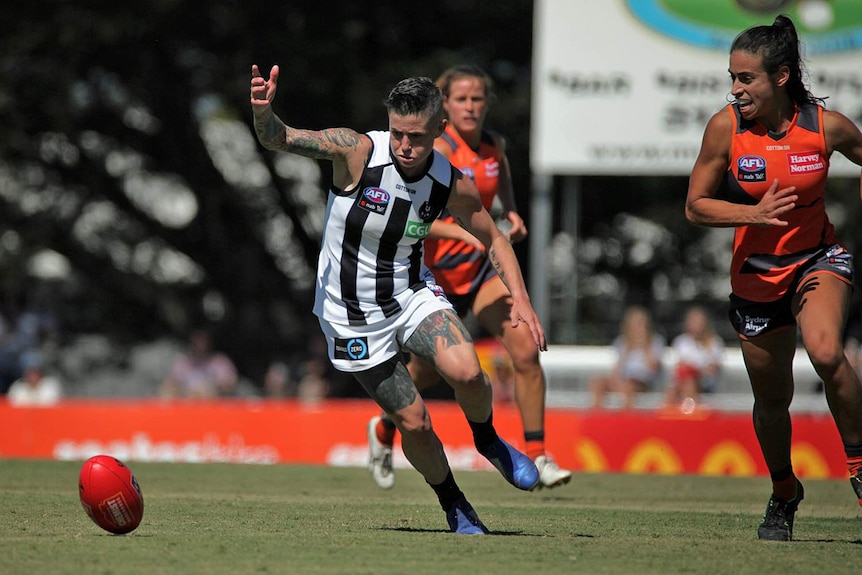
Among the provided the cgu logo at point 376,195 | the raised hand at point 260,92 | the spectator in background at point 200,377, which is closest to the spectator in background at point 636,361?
the spectator in background at point 200,377

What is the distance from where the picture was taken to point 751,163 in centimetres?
677

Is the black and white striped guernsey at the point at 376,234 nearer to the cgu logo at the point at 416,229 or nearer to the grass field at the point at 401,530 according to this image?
the cgu logo at the point at 416,229

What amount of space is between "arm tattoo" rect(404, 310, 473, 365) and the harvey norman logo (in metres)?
1.81

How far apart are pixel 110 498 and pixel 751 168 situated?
349 centimetres

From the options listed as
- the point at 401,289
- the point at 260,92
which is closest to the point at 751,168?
the point at 401,289

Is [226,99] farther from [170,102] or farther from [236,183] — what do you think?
[236,183]


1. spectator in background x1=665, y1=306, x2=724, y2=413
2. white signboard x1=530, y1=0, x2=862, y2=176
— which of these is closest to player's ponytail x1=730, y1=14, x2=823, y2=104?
spectator in background x1=665, y1=306, x2=724, y2=413

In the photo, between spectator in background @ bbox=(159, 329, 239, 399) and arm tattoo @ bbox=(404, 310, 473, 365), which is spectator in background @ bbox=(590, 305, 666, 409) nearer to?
spectator in background @ bbox=(159, 329, 239, 399)

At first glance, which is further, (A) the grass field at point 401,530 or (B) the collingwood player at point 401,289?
(B) the collingwood player at point 401,289

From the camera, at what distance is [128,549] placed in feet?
19.1

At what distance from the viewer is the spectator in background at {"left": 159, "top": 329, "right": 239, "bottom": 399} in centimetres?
1930

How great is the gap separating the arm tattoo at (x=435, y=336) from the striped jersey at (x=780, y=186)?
145cm

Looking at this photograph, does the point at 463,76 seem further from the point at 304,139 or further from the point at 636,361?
the point at 636,361

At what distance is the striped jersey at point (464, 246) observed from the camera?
9.45 metres
